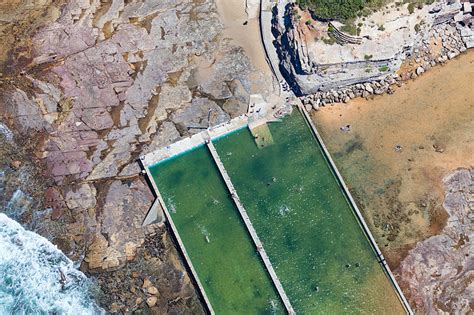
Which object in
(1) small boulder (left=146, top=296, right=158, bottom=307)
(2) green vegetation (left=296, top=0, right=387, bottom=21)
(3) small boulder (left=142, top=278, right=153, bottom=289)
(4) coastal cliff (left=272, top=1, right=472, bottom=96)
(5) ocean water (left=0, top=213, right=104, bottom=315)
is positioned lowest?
(1) small boulder (left=146, top=296, right=158, bottom=307)

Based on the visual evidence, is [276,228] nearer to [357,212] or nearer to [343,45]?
[357,212]

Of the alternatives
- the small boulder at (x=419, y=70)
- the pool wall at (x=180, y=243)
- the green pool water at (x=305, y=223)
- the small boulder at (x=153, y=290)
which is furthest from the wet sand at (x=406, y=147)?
the small boulder at (x=153, y=290)

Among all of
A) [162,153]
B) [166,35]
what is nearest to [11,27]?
[166,35]

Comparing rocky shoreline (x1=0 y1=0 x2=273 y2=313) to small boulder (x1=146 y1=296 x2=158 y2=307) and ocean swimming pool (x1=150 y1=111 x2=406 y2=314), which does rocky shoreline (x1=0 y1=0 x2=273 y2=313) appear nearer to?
small boulder (x1=146 y1=296 x2=158 y2=307)

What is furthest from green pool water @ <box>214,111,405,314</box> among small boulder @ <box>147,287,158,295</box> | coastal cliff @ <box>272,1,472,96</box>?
small boulder @ <box>147,287,158,295</box>

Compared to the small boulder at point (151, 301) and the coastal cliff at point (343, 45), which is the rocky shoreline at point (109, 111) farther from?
the coastal cliff at point (343, 45)
